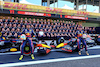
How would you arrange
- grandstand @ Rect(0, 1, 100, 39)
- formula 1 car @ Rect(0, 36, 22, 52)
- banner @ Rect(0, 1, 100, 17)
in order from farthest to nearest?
grandstand @ Rect(0, 1, 100, 39) < banner @ Rect(0, 1, 100, 17) < formula 1 car @ Rect(0, 36, 22, 52)

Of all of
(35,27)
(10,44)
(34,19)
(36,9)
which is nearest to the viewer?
(10,44)

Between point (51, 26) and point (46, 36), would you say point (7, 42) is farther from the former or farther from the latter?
point (51, 26)

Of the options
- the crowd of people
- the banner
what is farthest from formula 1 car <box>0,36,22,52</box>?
the banner

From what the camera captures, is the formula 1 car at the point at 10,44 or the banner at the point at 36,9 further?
the banner at the point at 36,9

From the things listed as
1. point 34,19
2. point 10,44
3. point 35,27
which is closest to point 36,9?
point 34,19

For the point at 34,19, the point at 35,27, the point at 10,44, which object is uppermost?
the point at 34,19

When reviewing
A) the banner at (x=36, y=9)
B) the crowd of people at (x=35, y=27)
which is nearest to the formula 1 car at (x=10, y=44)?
the crowd of people at (x=35, y=27)

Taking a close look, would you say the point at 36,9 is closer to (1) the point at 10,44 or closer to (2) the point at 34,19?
(2) the point at 34,19

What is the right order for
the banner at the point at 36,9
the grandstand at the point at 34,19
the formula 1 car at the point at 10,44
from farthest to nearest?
the grandstand at the point at 34,19 → the banner at the point at 36,9 → the formula 1 car at the point at 10,44

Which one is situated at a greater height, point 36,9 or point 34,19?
point 36,9

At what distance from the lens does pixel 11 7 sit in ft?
29.9

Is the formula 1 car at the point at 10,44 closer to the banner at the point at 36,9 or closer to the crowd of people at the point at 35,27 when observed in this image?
the crowd of people at the point at 35,27

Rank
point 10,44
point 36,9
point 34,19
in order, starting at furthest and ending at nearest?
1. point 34,19
2. point 36,9
3. point 10,44

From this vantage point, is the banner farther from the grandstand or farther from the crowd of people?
the crowd of people
